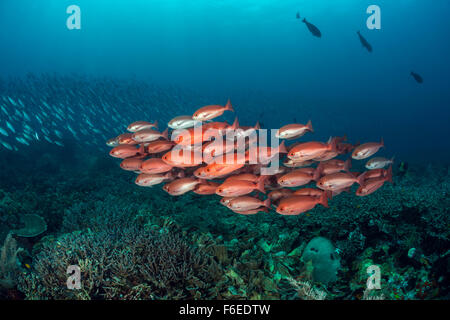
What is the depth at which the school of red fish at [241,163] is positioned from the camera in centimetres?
364

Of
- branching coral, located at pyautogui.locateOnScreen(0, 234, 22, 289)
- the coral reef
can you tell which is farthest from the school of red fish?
branching coral, located at pyautogui.locateOnScreen(0, 234, 22, 289)

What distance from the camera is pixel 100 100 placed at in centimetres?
1360

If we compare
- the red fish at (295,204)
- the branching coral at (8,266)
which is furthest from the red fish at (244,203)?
the branching coral at (8,266)

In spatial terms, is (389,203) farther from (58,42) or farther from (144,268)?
(58,42)

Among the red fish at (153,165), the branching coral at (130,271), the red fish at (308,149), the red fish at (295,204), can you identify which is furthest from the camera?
the red fish at (153,165)

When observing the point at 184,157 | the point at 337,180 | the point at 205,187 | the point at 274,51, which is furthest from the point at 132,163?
the point at 274,51

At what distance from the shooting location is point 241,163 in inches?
140

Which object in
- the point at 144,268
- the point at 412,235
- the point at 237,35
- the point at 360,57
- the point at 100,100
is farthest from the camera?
the point at 360,57

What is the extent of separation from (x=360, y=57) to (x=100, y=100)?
114736mm

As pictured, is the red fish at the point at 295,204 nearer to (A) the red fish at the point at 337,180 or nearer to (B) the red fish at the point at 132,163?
(A) the red fish at the point at 337,180

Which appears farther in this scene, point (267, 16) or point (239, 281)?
point (267, 16)

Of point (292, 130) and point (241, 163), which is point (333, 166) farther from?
point (241, 163)
